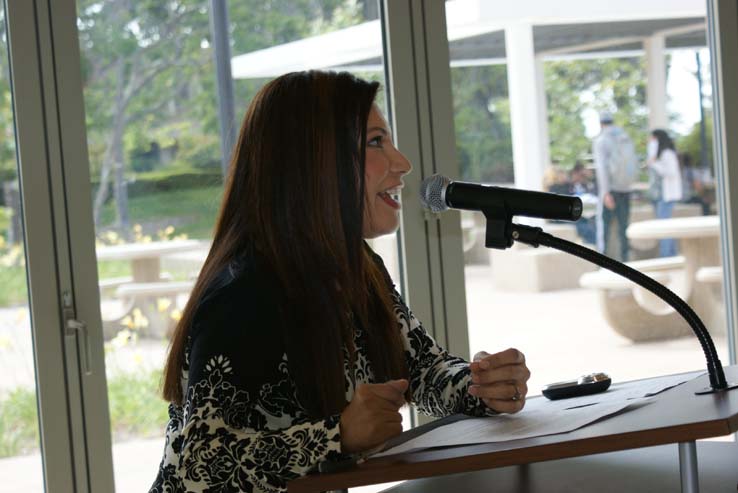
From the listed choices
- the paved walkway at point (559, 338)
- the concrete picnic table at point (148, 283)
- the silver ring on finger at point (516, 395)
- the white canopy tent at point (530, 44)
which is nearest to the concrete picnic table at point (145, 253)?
the concrete picnic table at point (148, 283)

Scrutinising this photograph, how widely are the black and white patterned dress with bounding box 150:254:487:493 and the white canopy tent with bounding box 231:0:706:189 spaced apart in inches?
61.0

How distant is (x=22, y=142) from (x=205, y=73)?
1.84 feet

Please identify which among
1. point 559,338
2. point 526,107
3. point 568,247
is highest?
point 526,107

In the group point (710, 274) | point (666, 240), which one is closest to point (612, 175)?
point (666, 240)

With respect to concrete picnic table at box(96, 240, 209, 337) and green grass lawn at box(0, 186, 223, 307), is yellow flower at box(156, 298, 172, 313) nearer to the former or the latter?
concrete picnic table at box(96, 240, 209, 337)

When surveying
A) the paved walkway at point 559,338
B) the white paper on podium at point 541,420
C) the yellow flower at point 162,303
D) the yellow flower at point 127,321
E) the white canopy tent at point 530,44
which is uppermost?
the white canopy tent at point 530,44

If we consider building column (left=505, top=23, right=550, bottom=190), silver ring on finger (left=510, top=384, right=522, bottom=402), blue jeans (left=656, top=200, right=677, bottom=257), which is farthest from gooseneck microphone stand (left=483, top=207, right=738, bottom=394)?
blue jeans (left=656, top=200, right=677, bottom=257)

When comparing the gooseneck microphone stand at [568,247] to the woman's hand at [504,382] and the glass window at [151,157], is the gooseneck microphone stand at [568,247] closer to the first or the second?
the woman's hand at [504,382]

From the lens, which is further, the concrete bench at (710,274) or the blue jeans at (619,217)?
the concrete bench at (710,274)

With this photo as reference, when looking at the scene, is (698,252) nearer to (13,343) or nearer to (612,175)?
(612,175)

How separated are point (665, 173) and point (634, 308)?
0.49 meters

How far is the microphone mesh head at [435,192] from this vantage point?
5.35ft

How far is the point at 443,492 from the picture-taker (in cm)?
153

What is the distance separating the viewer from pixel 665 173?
3.48 m
